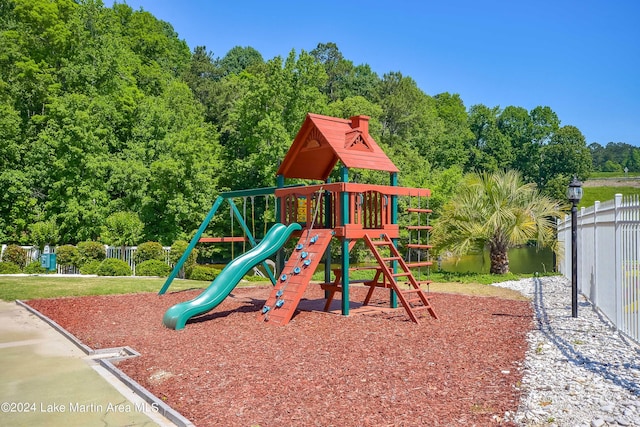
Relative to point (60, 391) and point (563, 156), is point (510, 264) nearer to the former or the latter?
point (563, 156)

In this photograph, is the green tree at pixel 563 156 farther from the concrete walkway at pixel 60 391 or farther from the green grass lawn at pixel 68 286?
the concrete walkway at pixel 60 391

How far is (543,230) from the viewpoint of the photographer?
18.6 m

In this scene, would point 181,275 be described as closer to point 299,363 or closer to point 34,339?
point 34,339

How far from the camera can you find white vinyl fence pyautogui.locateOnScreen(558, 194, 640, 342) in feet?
25.1

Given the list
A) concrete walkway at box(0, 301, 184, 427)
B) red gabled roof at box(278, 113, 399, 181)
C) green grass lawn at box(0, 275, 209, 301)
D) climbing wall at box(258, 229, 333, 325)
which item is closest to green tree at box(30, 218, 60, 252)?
green grass lawn at box(0, 275, 209, 301)

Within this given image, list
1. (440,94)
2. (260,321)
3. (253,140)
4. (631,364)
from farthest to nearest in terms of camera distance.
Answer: (440,94) → (253,140) → (260,321) → (631,364)

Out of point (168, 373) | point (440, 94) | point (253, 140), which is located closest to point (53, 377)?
point (168, 373)

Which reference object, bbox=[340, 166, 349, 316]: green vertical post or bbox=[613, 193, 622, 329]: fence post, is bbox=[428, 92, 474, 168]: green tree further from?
bbox=[613, 193, 622, 329]: fence post

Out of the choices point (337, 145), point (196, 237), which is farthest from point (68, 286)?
point (337, 145)

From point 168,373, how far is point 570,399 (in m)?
4.64

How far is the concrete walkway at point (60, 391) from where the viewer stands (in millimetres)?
5309

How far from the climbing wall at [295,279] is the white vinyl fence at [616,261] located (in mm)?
5106

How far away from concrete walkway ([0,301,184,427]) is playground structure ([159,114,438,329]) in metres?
2.25

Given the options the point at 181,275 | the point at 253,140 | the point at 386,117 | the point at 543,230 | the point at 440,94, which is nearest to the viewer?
the point at 543,230
